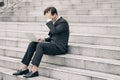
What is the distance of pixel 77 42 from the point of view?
25.3ft

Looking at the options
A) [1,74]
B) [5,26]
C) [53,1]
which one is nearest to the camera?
[1,74]

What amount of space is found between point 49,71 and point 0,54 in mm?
2560

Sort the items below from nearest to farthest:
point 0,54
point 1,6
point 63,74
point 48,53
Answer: point 63,74
point 48,53
point 0,54
point 1,6

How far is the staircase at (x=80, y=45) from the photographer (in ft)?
20.5

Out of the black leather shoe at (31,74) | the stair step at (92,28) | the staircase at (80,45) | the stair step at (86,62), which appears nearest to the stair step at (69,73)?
the staircase at (80,45)

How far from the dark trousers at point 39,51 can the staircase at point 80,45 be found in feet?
0.65

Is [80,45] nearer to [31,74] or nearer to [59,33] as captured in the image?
[59,33]

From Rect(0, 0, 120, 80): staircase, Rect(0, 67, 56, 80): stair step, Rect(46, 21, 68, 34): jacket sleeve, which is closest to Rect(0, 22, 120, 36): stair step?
Rect(0, 0, 120, 80): staircase

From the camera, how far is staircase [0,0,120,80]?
246 inches

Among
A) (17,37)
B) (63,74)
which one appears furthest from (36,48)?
(17,37)

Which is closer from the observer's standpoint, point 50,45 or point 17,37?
point 50,45

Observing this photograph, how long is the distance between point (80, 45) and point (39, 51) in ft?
3.59

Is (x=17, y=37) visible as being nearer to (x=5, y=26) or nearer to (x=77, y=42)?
(x=5, y=26)

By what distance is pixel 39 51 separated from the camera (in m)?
6.61
